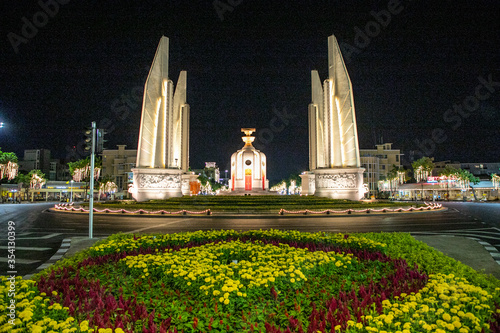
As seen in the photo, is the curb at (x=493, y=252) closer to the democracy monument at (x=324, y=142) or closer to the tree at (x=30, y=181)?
the democracy monument at (x=324, y=142)

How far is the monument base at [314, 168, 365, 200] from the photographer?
3988 centimetres

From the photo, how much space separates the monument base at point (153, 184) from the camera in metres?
40.9

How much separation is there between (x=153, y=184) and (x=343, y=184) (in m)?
25.0

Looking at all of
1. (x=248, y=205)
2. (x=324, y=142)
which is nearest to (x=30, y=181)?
(x=248, y=205)

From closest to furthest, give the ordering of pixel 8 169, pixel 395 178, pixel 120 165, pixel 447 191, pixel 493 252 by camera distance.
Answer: pixel 493 252
pixel 8 169
pixel 447 191
pixel 395 178
pixel 120 165

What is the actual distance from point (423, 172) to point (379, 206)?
65.7 meters

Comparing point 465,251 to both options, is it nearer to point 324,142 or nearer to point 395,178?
point 324,142

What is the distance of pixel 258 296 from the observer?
5059 mm

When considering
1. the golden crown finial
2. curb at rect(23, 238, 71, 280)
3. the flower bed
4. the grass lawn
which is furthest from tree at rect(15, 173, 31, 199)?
the flower bed

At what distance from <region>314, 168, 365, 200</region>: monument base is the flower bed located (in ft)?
109

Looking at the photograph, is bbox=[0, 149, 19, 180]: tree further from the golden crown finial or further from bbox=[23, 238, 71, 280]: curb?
bbox=[23, 238, 71, 280]: curb

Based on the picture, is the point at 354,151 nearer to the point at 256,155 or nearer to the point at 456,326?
the point at 256,155

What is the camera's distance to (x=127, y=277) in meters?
6.25

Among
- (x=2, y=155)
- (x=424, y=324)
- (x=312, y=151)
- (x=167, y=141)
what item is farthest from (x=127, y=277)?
(x=2, y=155)
